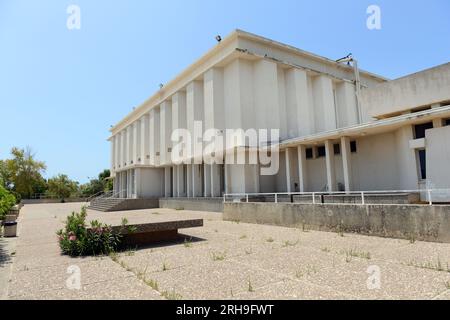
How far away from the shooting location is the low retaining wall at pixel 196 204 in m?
18.4

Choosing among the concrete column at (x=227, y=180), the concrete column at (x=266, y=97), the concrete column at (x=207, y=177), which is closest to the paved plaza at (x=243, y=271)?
the concrete column at (x=227, y=180)

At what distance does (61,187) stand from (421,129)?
52.0m

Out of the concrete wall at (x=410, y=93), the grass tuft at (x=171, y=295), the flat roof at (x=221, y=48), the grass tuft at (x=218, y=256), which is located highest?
the flat roof at (x=221, y=48)

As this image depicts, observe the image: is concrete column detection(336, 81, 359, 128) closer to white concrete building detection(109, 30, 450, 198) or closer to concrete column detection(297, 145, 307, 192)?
white concrete building detection(109, 30, 450, 198)

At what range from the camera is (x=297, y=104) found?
72.3ft

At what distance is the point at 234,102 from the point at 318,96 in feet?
26.8

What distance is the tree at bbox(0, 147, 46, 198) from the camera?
47125mm

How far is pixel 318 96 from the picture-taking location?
24.0m

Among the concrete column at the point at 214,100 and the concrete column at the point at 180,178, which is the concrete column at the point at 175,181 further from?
the concrete column at the point at 214,100

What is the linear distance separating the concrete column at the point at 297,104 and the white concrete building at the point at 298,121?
77 mm

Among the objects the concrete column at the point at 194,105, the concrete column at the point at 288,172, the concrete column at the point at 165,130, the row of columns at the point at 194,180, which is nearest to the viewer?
the concrete column at the point at 288,172

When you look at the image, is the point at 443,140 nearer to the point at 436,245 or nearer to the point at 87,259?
the point at 436,245

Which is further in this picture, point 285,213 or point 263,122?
point 263,122
